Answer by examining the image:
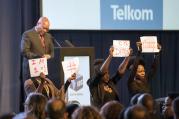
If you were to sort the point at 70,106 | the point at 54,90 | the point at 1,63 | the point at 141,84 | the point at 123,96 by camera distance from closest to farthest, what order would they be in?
the point at 70,106
the point at 54,90
the point at 141,84
the point at 1,63
the point at 123,96

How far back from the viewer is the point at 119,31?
7793mm

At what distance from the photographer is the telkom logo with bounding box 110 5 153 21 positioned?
7676 millimetres

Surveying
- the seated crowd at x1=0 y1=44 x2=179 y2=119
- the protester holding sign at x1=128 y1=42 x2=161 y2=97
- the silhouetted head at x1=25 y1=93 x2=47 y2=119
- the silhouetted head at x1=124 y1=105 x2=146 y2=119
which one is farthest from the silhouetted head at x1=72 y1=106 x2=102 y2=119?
the protester holding sign at x1=128 y1=42 x2=161 y2=97

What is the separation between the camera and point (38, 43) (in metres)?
5.96

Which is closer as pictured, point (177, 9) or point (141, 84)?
point (141, 84)

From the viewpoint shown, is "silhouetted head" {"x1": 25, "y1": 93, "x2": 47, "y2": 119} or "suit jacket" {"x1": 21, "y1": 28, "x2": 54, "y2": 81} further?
"suit jacket" {"x1": 21, "y1": 28, "x2": 54, "y2": 81}

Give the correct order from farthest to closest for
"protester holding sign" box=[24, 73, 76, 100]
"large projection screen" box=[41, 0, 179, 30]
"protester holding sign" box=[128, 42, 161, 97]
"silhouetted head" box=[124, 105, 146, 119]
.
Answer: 1. "large projection screen" box=[41, 0, 179, 30]
2. "protester holding sign" box=[128, 42, 161, 97]
3. "protester holding sign" box=[24, 73, 76, 100]
4. "silhouetted head" box=[124, 105, 146, 119]

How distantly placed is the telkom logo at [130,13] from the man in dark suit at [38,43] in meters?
1.92

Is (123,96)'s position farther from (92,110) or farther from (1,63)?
(92,110)

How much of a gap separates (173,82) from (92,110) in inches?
228

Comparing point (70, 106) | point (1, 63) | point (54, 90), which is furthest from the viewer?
point (1, 63)

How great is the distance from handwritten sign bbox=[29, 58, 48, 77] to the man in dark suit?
53 centimetres

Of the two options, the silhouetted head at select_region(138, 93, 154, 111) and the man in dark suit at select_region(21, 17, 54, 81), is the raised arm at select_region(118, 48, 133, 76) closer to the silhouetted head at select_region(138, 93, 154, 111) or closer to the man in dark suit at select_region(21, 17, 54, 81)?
the man in dark suit at select_region(21, 17, 54, 81)

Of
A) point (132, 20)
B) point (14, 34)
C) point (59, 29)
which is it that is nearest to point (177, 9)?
point (132, 20)
